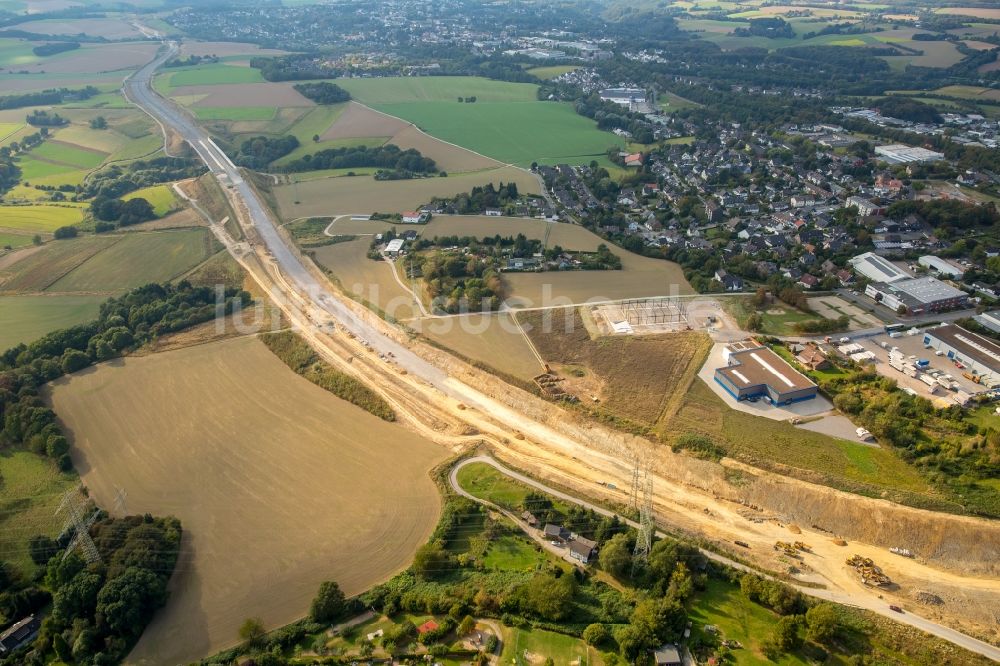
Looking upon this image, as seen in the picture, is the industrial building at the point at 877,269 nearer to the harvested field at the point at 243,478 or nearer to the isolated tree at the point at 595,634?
the harvested field at the point at 243,478

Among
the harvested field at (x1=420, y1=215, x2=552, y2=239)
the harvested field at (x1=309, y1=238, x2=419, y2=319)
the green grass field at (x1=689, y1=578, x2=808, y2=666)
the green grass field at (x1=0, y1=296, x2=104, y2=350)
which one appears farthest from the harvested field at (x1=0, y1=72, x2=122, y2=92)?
the green grass field at (x1=689, y1=578, x2=808, y2=666)

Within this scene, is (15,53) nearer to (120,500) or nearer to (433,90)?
(433,90)

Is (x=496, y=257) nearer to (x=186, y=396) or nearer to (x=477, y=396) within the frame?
(x=477, y=396)

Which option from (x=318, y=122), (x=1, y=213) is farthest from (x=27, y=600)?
(x=318, y=122)

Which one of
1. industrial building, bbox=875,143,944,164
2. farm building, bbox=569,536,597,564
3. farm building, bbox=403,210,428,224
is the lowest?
farm building, bbox=569,536,597,564

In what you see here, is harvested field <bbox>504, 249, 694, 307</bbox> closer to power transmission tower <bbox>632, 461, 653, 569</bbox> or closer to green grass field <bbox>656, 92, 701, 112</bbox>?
power transmission tower <bbox>632, 461, 653, 569</bbox>

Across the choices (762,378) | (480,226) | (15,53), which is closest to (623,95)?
(480,226)

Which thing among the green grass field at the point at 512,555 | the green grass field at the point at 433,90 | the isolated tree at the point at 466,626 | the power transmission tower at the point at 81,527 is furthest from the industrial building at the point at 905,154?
the power transmission tower at the point at 81,527
